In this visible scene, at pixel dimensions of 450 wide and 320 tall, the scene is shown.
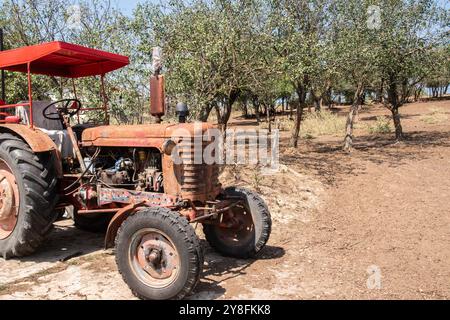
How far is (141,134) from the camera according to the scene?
4.57m

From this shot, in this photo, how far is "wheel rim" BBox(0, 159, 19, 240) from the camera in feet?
16.2

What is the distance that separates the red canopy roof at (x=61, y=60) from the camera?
4668 millimetres

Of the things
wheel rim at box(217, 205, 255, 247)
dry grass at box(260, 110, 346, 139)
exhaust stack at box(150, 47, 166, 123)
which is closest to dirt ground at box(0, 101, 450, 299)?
wheel rim at box(217, 205, 255, 247)

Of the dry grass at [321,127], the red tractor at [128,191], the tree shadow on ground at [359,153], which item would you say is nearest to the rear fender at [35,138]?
the red tractor at [128,191]

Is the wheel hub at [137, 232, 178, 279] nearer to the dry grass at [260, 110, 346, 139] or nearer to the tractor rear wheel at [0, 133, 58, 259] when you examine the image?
the tractor rear wheel at [0, 133, 58, 259]

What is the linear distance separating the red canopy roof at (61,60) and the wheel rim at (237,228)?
8.00 ft

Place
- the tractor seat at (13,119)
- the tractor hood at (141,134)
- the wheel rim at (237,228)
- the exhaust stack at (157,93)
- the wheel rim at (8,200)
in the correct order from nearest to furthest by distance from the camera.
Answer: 1. the tractor hood at (141,134)
2. the exhaust stack at (157,93)
3. the wheel rim at (8,200)
4. the wheel rim at (237,228)
5. the tractor seat at (13,119)

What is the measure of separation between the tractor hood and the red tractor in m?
0.01

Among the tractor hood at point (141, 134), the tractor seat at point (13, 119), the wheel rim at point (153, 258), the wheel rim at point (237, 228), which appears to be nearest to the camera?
the wheel rim at point (153, 258)

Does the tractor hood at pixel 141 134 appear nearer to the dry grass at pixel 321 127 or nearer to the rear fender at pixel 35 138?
the rear fender at pixel 35 138

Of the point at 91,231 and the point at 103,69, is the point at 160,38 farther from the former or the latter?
the point at 91,231

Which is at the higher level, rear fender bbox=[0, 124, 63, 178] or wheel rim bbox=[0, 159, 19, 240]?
rear fender bbox=[0, 124, 63, 178]

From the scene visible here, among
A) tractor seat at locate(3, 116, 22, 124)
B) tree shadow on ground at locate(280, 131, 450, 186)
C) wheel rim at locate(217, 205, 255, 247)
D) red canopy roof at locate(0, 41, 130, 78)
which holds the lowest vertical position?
wheel rim at locate(217, 205, 255, 247)

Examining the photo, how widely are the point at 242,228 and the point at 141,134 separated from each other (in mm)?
1623
